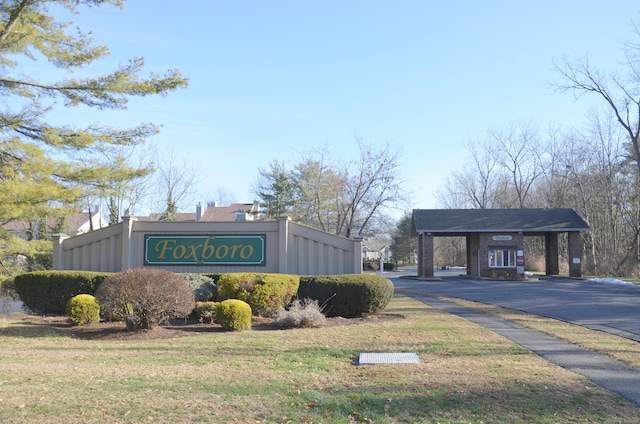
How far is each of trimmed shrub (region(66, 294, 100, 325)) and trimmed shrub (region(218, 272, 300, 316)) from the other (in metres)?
2.84

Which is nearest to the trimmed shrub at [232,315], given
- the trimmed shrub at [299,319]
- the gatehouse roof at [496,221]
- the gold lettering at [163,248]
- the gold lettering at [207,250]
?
the trimmed shrub at [299,319]

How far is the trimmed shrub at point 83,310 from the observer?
447 inches

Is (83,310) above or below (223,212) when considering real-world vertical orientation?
below

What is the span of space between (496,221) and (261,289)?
93.0 feet

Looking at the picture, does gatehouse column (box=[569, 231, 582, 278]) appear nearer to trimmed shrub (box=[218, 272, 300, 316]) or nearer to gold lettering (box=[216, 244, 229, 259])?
trimmed shrub (box=[218, 272, 300, 316])

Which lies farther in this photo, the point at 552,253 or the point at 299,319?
the point at 552,253

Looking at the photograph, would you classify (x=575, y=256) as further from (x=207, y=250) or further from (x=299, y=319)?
(x=299, y=319)

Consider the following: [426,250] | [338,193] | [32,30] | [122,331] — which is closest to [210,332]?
[122,331]

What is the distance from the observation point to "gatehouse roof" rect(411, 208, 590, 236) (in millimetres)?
36094

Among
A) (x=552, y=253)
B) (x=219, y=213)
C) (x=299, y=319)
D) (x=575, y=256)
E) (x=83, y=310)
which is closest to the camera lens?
(x=299, y=319)

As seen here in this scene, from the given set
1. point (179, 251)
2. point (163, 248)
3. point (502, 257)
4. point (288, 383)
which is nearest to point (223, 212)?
point (502, 257)

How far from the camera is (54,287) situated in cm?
1320

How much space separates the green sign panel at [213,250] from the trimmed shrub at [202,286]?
1.08 meters

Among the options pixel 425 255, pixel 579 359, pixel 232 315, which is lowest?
pixel 579 359
